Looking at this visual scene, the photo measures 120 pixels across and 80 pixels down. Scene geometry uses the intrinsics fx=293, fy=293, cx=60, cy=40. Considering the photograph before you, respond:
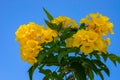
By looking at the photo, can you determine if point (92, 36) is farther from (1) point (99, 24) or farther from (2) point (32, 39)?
(2) point (32, 39)

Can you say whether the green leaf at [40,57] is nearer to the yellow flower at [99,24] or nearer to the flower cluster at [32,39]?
the flower cluster at [32,39]

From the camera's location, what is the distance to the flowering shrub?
869mm

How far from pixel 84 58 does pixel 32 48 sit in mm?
172

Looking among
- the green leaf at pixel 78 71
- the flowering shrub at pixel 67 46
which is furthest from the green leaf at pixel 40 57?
the green leaf at pixel 78 71

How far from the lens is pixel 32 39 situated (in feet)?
2.90

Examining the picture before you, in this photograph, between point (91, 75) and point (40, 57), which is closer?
point (40, 57)

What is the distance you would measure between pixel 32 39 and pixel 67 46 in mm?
115

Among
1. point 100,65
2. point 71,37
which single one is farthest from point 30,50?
point 100,65

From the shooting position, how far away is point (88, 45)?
851mm

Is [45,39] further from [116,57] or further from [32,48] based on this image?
[116,57]

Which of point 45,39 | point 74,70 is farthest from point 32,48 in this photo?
point 74,70

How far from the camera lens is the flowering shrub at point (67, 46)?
0.87 m

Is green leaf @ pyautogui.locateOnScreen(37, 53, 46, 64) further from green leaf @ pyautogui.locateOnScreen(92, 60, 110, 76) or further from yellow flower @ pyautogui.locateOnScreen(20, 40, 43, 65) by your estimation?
green leaf @ pyautogui.locateOnScreen(92, 60, 110, 76)

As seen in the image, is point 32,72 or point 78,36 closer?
point 78,36
